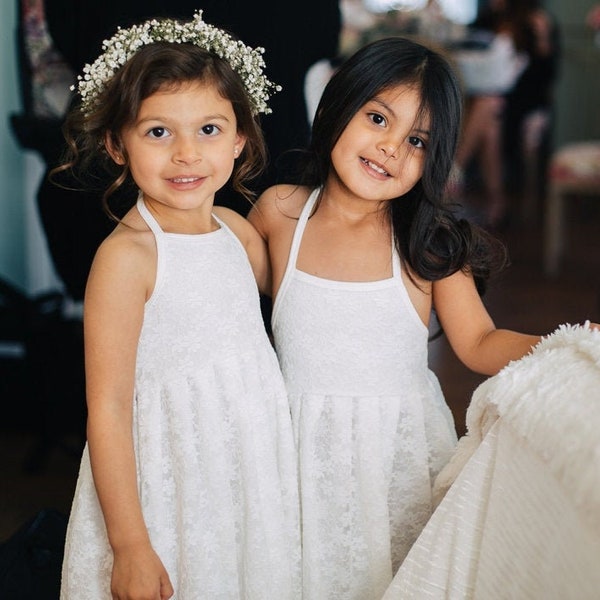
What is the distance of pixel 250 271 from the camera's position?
4.82 ft

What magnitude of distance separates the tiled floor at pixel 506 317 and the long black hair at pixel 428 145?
120cm

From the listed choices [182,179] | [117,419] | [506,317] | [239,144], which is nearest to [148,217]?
[182,179]

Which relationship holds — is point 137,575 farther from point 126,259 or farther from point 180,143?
point 180,143

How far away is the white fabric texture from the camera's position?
1021 millimetres

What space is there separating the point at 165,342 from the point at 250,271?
204 mm

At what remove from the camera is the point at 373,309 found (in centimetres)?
150

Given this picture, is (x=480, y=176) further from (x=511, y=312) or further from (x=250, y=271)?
(x=250, y=271)

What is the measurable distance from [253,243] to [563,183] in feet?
11.4

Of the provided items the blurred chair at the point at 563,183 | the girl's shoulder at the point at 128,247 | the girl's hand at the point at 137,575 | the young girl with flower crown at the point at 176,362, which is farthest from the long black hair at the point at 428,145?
the blurred chair at the point at 563,183

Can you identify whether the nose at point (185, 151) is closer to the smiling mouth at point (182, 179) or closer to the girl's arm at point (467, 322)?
the smiling mouth at point (182, 179)

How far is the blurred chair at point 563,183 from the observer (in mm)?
4605

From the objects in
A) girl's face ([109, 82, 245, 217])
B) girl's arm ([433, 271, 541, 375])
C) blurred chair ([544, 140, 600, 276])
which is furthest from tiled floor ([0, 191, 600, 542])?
girl's face ([109, 82, 245, 217])

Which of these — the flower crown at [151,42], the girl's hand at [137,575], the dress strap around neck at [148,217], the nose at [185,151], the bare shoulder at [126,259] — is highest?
the flower crown at [151,42]

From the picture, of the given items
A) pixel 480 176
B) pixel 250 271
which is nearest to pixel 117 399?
pixel 250 271
